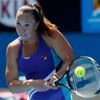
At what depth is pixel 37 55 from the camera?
4809 millimetres

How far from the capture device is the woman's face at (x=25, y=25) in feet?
15.0

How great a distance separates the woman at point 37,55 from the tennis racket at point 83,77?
67mm

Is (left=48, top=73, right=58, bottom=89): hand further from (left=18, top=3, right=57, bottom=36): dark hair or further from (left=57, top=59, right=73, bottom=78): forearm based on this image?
(left=18, top=3, right=57, bottom=36): dark hair

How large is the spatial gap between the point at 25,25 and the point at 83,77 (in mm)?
676

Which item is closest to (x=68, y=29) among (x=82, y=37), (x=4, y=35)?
(x=82, y=37)

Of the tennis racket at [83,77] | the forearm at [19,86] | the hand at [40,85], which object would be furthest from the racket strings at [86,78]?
the forearm at [19,86]

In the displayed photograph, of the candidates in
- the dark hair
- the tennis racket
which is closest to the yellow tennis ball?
the tennis racket

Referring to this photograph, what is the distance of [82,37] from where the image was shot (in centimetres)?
941

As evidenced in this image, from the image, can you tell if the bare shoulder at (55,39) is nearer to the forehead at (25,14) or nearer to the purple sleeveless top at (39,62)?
the purple sleeveless top at (39,62)

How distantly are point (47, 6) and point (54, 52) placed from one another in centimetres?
469

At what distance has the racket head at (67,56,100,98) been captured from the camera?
15.4ft

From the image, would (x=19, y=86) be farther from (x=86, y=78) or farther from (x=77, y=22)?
(x=77, y=22)

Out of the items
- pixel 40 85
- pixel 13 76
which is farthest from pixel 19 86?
pixel 40 85

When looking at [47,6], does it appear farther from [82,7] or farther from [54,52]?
[54,52]
